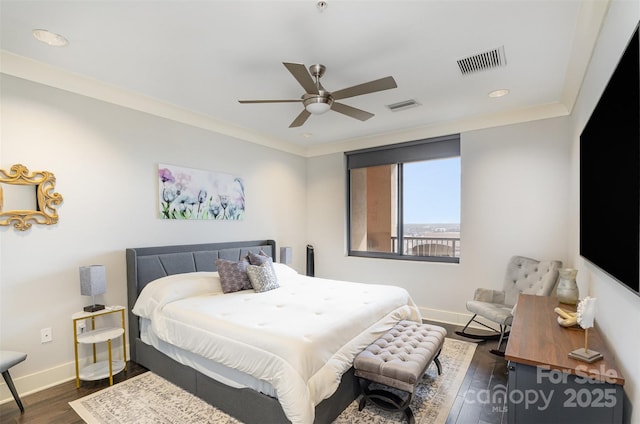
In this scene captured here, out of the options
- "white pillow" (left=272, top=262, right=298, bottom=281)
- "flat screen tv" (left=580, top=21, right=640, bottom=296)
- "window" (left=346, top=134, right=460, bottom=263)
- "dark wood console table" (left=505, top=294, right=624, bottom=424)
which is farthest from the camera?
"window" (left=346, top=134, right=460, bottom=263)

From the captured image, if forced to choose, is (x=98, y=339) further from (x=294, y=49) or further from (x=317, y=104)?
(x=294, y=49)

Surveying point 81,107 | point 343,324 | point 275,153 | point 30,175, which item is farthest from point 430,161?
point 30,175

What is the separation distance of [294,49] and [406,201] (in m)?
3.07

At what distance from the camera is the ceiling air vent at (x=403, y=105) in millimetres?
3535

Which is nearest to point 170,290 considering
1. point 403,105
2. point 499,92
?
point 403,105

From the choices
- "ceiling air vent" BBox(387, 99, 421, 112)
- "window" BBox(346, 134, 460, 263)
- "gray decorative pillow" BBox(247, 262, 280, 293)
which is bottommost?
"gray decorative pillow" BBox(247, 262, 280, 293)

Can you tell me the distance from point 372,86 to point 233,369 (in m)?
2.30

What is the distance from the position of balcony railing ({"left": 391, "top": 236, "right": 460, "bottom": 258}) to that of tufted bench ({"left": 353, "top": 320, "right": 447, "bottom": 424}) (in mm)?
2085

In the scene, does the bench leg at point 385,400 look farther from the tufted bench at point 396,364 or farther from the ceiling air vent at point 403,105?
the ceiling air vent at point 403,105

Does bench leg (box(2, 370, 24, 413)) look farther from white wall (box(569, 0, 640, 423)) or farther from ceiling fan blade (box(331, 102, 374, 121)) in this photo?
white wall (box(569, 0, 640, 423))

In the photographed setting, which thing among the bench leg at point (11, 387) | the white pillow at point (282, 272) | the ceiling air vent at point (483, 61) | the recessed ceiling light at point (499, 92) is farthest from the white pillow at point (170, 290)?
the recessed ceiling light at point (499, 92)

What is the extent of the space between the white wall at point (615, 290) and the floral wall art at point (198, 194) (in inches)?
151

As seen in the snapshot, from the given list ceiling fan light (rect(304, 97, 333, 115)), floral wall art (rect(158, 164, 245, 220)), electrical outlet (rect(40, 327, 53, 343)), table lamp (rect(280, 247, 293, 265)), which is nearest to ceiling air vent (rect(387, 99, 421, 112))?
ceiling fan light (rect(304, 97, 333, 115))

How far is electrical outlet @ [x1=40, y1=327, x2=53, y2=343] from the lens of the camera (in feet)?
8.74
